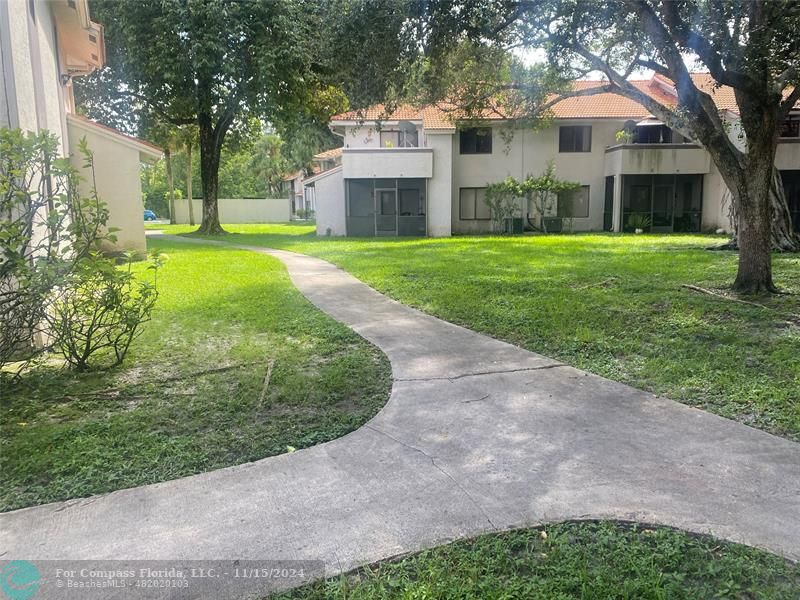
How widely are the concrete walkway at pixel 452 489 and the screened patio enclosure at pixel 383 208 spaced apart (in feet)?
69.6

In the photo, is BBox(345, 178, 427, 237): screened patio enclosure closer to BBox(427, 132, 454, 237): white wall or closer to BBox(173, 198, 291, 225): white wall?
BBox(427, 132, 454, 237): white wall

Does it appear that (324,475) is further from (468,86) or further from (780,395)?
(468,86)

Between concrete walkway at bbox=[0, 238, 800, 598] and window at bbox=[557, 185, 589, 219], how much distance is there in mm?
22347

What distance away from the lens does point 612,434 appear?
14.1 ft

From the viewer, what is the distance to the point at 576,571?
2.71 metres

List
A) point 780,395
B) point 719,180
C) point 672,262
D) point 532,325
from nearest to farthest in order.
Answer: point 780,395 < point 532,325 < point 672,262 < point 719,180

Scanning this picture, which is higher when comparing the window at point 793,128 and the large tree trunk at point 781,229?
the window at point 793,128

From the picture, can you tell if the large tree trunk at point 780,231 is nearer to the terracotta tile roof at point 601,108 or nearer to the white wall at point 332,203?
the terracotta tile roof at point 601,108

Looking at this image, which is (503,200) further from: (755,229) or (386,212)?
(755,229)

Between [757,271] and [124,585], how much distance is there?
30.8 ft

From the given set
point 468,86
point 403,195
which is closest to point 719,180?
point 403,195

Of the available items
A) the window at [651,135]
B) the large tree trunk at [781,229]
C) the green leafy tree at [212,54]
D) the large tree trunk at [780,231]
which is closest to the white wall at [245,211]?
the green leafy tree at [212,54]

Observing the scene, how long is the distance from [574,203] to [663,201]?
3.65 meters

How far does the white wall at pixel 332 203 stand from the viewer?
26.1 m
